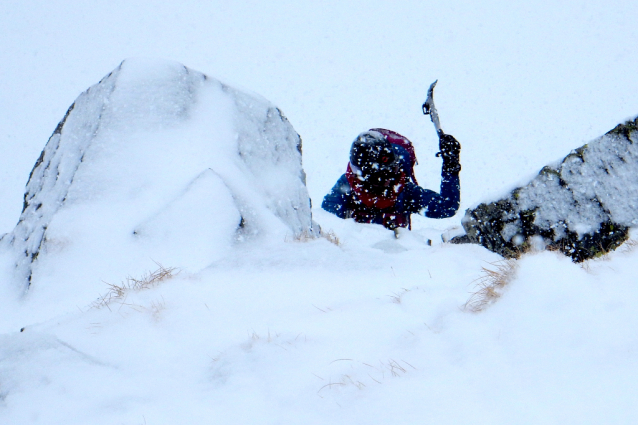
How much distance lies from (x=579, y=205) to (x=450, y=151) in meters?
1.60

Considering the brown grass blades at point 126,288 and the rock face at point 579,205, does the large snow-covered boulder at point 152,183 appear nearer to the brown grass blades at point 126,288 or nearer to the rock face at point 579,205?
the brown grass blades at point 126,288

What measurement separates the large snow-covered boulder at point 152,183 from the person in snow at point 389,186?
2.49ft

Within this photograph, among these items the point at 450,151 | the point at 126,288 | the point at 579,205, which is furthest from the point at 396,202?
the point at 126,288

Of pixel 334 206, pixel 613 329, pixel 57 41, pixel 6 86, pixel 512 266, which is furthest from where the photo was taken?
pixel 57 41

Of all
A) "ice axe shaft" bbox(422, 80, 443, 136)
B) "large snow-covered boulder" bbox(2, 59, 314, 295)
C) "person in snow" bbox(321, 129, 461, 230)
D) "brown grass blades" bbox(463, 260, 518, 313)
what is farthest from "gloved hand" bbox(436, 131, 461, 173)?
"brown grass blades" bbox(463, 260, 518, 313)

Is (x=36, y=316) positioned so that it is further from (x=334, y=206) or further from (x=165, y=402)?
(x=334, y=206)

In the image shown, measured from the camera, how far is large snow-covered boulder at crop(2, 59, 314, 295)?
3.84 meters

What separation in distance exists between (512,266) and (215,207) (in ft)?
8.99

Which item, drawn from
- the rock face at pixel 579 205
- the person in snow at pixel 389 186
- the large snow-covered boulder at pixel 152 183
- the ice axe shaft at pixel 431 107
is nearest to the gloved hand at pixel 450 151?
the person in snow at pixel 389 186

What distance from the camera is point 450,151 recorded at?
5.33 m

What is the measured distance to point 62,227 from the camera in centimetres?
401

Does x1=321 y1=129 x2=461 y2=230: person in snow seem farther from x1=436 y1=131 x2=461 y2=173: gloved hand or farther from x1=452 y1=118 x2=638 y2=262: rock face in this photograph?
x1=452 y1=118 x2=638 y2=262: rock face

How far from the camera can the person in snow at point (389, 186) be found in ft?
17.4

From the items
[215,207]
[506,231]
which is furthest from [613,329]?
[215,207]
